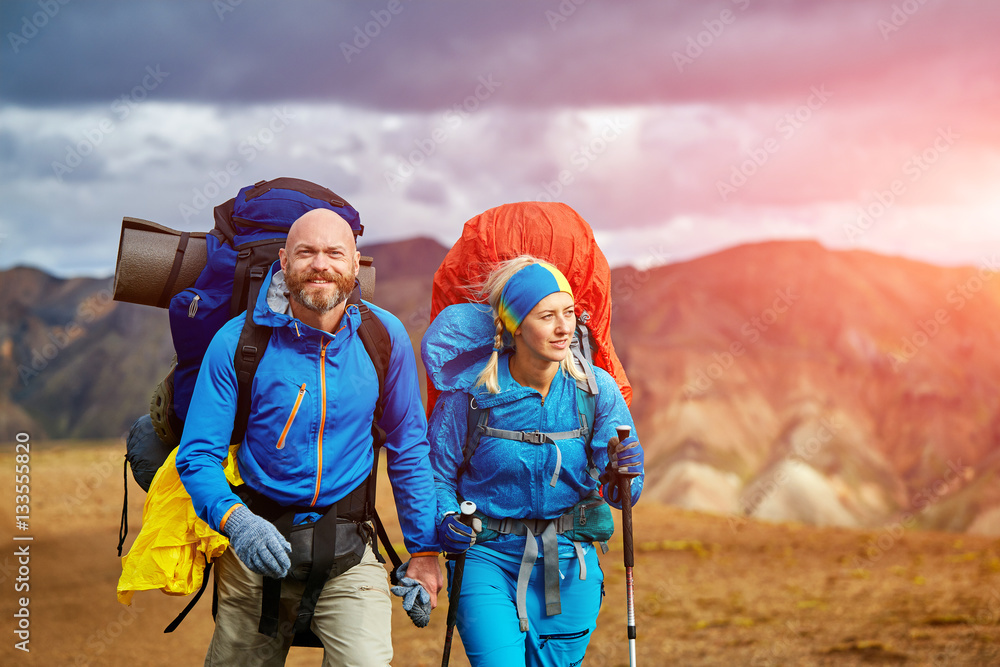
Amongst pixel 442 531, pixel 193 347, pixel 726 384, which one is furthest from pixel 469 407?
pixel 726 384

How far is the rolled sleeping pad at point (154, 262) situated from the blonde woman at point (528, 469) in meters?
1.11

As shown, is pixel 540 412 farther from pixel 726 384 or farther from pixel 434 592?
pixel 726 384

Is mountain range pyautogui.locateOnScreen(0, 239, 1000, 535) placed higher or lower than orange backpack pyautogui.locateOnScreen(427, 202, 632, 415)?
higher

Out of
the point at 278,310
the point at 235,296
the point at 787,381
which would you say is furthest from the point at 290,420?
the point at 787,381

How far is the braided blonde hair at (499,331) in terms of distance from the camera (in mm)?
3945

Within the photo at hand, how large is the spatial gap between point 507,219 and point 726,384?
31.9m

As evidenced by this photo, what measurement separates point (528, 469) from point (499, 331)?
64 cm

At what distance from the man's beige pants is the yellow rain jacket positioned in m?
0.16

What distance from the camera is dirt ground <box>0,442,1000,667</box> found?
9555mm

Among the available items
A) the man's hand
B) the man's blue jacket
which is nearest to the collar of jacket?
the man's blue jacket

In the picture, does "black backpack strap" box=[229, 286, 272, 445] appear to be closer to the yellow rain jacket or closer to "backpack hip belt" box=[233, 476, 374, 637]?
the yellow rain jacket

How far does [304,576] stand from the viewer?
365 centimetres

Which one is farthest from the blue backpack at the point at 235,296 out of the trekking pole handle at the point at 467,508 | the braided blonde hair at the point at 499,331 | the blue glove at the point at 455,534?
the braided blonde hair at the point at 499,331

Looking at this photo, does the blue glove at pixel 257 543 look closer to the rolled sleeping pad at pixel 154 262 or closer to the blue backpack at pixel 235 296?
the blue backpack at pixel 235 296
